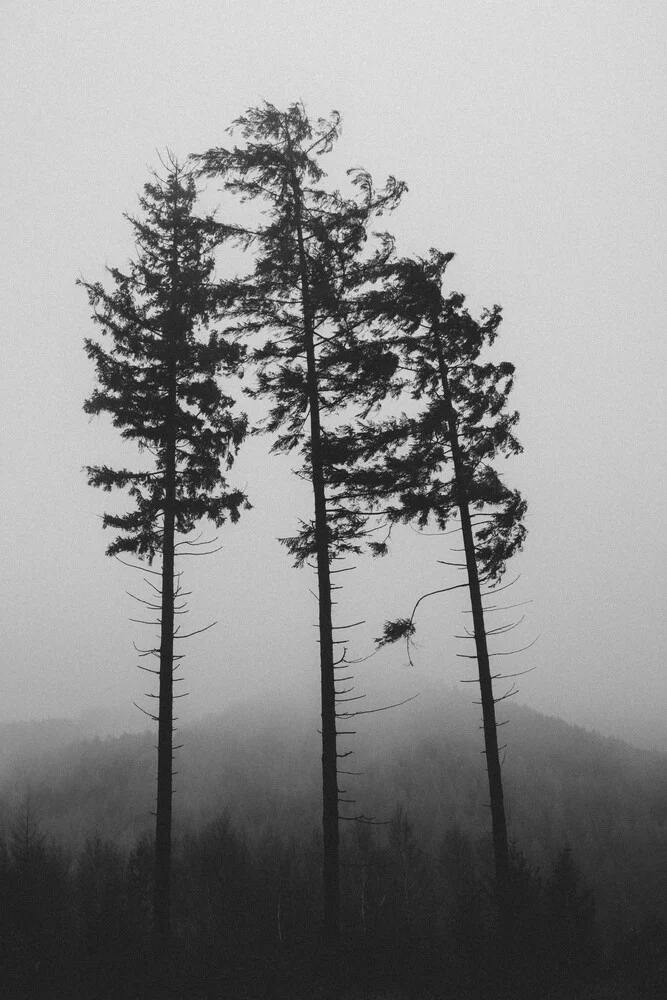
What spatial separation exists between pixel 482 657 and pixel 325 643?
3.19 meters

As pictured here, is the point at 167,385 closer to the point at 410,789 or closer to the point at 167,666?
the point at 167,666

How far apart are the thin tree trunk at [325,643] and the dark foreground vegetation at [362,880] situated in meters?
1.34

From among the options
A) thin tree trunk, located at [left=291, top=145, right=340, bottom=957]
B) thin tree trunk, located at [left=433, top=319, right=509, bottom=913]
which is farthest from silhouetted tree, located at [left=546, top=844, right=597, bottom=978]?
thin tree trunk, located at [left=291, top=145, right=340, bottom=957]

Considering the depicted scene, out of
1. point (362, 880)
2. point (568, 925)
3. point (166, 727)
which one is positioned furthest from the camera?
point (362, 880)

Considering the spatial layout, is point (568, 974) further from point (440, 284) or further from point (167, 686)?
point (440, 284)

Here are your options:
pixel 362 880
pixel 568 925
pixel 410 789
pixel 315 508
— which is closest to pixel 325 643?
pixel 315 508

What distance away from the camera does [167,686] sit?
10953mm

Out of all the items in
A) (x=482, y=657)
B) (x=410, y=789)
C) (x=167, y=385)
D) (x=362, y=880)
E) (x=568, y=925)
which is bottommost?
(x=568, y=925)

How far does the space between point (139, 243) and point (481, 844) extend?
845 inches

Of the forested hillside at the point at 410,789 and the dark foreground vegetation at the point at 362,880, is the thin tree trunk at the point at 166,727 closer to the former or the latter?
the dark foreground vegetation at the point at 362,880

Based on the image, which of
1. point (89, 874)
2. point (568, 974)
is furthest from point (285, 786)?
point (568, 974)

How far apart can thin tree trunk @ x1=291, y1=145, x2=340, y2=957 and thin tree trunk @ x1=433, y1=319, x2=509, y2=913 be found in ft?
9.19

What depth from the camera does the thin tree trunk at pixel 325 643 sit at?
952 cm

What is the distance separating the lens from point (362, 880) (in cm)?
1596
